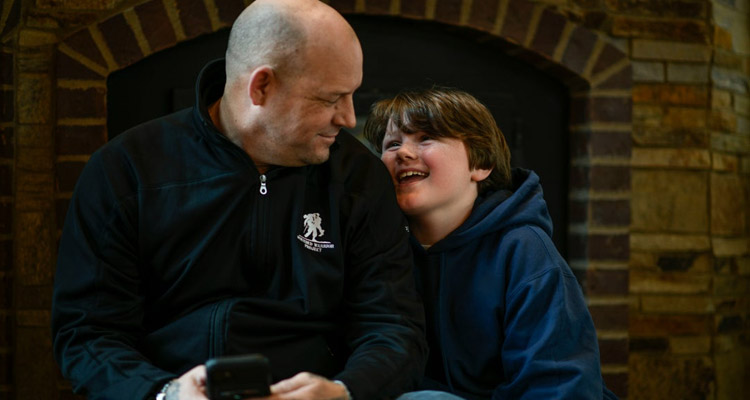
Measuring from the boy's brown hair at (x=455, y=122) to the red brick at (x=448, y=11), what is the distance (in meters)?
0.66

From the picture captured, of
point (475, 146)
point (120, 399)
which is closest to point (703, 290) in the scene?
point (475, 146)

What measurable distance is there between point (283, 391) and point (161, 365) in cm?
32

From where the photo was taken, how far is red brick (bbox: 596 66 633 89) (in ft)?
8.23

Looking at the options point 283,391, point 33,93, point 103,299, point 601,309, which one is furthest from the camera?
point 601,309

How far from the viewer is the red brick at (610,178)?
2.52 meters

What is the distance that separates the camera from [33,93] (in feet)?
7.02

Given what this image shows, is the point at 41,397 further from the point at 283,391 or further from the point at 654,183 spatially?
the point at 654,183

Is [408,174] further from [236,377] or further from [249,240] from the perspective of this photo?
[236,377]

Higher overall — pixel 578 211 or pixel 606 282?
pixel 578 211

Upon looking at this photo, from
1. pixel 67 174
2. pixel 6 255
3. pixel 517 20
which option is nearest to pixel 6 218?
pixel 6 255

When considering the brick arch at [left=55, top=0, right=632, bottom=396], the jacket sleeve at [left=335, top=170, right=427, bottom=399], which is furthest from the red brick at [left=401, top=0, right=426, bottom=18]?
the jacket sleeve at [left=335, top=170, right=427, bottom=399]

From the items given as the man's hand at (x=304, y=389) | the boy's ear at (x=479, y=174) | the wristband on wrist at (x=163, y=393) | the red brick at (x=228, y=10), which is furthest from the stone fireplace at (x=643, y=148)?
the man's hand at (x=304, y=389)

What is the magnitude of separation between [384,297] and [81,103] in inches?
49.6

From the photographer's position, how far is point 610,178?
252cm
